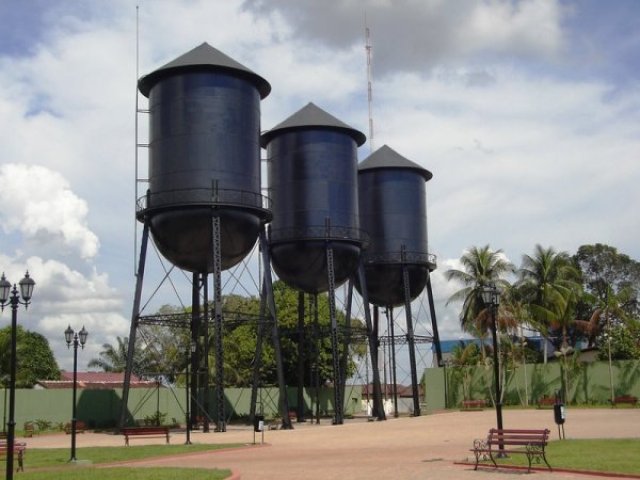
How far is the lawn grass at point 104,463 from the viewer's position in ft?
58.0

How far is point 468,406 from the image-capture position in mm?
53125

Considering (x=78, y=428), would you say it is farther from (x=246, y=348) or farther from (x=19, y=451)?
(x=246, y=348)

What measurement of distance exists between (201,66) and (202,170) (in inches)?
194

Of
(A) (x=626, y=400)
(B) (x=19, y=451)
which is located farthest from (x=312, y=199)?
(B) (x=19, y=451)

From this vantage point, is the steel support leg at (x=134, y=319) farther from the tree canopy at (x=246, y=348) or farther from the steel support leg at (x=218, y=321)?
the tree canopy at (x=246, y=348)

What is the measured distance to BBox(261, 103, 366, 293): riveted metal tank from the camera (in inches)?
1764

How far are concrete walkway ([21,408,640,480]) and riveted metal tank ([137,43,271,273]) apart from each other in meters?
8.96

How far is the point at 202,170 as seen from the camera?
38.1 metres

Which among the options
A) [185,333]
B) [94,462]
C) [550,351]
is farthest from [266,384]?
[94,462]

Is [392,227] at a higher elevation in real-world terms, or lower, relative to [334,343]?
higher

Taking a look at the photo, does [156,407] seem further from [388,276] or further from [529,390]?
[529,390]

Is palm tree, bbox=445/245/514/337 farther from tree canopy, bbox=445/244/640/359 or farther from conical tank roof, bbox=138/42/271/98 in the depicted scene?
conical tank roof, bbox=138/42/271/98

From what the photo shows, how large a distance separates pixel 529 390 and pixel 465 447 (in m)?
31.7

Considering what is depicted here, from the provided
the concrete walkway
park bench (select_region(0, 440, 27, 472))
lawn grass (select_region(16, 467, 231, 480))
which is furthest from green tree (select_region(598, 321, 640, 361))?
lawn grass (select_region(16, 467, 231, 480))
